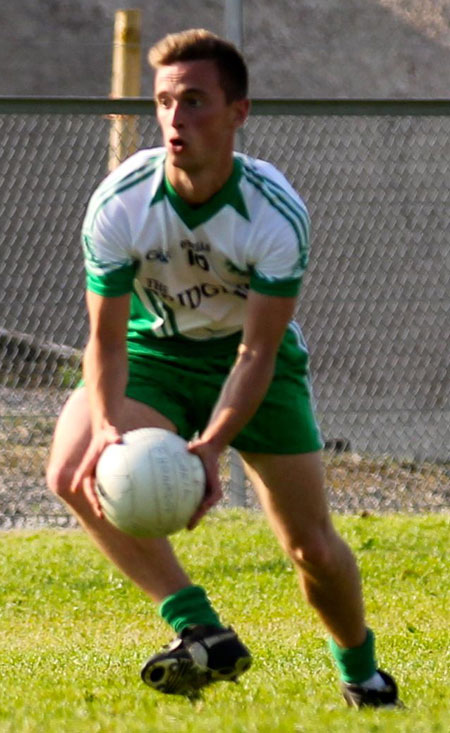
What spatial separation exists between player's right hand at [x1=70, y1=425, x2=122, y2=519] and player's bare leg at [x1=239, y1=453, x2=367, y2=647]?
63cm

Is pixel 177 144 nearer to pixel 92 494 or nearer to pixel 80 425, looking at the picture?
pixel 80 425

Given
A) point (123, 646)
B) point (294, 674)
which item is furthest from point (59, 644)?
point (294, 674)

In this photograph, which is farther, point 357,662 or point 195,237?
point 357,662

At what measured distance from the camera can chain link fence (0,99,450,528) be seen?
9.20 m

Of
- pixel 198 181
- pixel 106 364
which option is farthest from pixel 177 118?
pixel 106 364

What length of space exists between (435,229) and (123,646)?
4.51 m

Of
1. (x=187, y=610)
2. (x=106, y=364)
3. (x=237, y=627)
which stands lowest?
(x=237, y=627)

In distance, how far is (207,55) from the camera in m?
4.40

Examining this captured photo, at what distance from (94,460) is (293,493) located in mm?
732

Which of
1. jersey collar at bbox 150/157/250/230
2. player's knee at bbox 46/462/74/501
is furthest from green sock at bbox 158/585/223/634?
jersey collar at bbox 150/157/250/230

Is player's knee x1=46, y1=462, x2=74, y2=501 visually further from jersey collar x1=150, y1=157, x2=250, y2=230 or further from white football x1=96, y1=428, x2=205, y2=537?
jersey collar x1=150, y1=157, x2=250, y2=230

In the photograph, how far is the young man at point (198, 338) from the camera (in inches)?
173

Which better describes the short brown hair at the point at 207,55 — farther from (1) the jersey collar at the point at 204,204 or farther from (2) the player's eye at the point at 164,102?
(1) the jersey collar at the point at 204,204

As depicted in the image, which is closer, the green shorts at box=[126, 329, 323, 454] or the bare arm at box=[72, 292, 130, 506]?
the bare arm at box=[72, 292, 130, 506]
